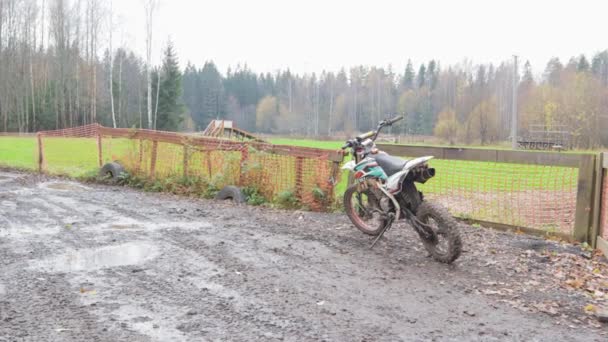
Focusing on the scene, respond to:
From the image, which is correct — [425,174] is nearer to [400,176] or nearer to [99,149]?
[400,176]

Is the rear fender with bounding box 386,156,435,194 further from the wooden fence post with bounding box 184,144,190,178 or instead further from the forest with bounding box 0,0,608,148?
the forest with bounding box 0,0,608,148

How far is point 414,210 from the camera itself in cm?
497

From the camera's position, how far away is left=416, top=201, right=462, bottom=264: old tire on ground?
14.6 feet

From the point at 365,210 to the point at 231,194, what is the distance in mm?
3064

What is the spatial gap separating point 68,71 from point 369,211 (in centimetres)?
5296

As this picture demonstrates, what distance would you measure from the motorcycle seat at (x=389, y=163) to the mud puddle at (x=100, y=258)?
2.53 meters

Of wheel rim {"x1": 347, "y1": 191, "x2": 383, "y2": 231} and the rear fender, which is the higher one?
the rear fender

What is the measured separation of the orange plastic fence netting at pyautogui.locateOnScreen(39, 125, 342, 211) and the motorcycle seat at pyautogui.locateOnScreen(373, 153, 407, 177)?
185 centimetres

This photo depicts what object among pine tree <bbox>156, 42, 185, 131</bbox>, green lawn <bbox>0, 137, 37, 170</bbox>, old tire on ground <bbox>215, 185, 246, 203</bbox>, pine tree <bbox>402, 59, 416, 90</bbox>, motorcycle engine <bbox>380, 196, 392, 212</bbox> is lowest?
green lawn <bbox>0, 137, 37, 170</bbox>

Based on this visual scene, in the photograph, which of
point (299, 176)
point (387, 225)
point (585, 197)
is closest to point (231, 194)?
point (299, 176)

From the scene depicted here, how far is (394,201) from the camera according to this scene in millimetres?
5020

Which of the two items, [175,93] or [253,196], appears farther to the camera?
[175,93]

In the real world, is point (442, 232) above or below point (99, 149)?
below

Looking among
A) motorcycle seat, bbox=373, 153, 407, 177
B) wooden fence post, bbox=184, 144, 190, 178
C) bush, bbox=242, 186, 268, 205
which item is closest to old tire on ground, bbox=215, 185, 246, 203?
bush, bbox=242, 186, 268, 205
